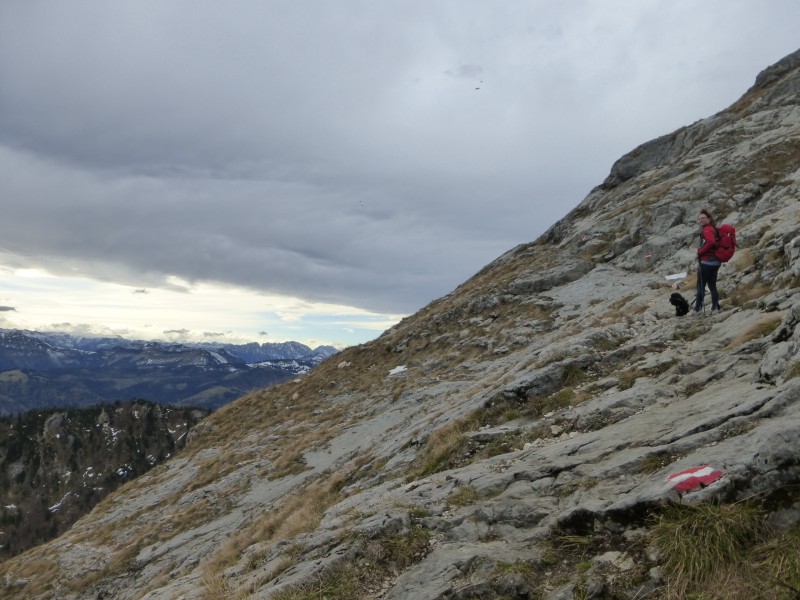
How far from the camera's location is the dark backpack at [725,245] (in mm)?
14883

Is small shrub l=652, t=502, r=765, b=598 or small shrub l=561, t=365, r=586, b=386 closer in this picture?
small shrub l=652, t=502, r=765, b=598

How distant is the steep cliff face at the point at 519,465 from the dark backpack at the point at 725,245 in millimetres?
1592

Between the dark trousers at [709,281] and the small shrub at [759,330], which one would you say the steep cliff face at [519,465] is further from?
the dark trousers at [709,281]

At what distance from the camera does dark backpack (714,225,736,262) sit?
14.9 meters

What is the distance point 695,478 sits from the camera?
6.47 metres

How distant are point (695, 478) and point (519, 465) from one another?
13.0ft

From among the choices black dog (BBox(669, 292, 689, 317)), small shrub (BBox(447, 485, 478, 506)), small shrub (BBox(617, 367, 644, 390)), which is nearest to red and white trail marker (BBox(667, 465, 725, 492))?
small shrub (BBox(447, 485, 478, 506))

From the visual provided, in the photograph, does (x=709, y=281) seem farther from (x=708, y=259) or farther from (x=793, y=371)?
(x=793, y=371)

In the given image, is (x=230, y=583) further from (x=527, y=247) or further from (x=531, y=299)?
(x=527, y=247)

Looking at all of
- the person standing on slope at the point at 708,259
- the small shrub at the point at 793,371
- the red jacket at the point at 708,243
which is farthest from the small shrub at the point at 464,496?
the red jacket at the point at 708,243

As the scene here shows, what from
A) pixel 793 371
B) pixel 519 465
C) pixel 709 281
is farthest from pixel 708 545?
pixel 709 281

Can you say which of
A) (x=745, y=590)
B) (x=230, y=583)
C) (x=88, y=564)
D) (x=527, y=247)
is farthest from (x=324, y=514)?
(x=527, y=247)

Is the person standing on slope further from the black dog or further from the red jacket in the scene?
the black dog

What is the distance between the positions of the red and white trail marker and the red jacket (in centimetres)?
1092
